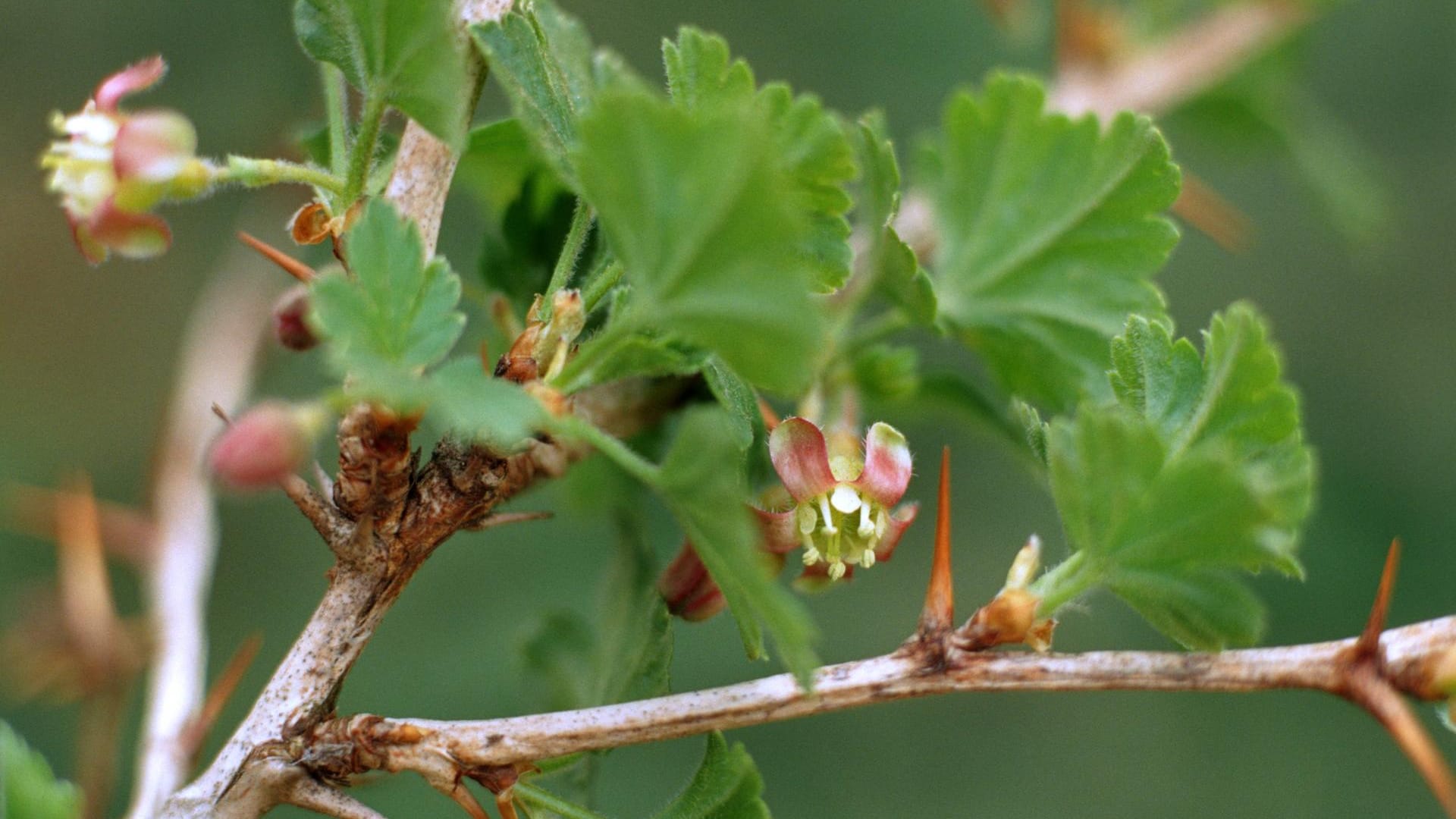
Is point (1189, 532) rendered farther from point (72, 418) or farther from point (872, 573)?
point (72, 418)

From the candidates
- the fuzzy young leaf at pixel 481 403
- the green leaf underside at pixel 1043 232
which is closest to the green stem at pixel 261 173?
the fuzzy young leaf at pixel 481 403

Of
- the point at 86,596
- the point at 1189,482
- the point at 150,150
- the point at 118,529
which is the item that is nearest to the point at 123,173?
the point at 150,150

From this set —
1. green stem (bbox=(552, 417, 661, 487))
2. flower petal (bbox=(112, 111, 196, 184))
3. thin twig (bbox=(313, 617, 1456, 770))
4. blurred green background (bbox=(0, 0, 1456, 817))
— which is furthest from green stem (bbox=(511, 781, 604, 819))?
blurred green background (bbox=(0, 0, 1456, 817))

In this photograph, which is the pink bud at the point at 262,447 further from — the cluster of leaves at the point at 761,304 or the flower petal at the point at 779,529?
the flower petal at the point at 779,529

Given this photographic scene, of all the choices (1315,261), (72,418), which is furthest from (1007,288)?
(1315,261)

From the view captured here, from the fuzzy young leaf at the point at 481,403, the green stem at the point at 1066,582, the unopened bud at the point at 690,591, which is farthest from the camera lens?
the unopened bud at the point at 690,591

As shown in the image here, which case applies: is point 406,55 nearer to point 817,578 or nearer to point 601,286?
point 601,286
